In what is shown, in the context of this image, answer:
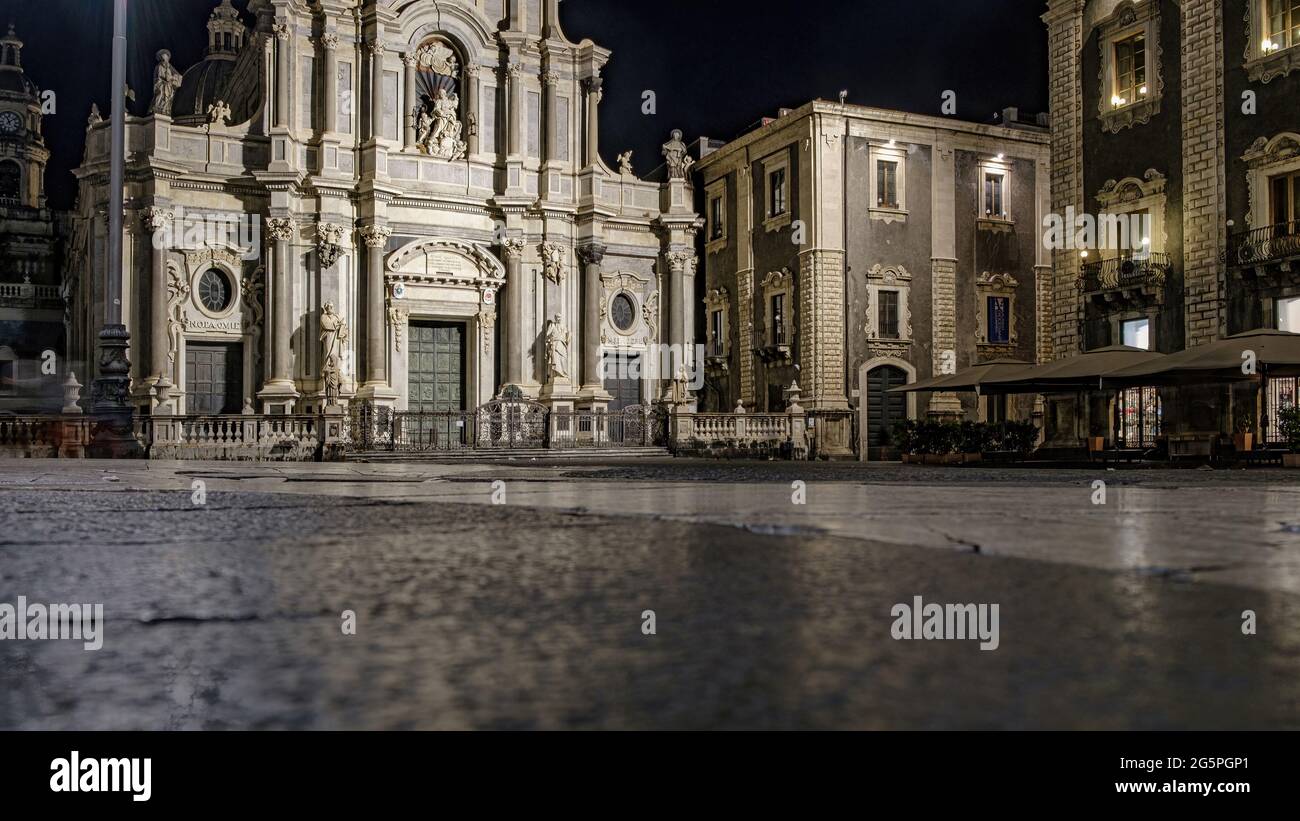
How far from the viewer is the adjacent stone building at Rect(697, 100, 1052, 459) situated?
3266cm

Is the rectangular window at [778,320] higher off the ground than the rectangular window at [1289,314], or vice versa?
the rectangular window at [778,320]

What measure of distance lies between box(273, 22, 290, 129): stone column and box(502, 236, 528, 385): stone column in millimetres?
7120

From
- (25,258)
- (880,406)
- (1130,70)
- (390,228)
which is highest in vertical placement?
(25,258)

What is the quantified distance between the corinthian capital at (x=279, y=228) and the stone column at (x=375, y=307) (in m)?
2.02

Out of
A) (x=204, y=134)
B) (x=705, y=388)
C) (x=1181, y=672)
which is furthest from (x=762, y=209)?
(x=1181, y=672)

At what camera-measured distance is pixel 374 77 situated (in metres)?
31.5

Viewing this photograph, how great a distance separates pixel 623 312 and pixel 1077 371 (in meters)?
18.2

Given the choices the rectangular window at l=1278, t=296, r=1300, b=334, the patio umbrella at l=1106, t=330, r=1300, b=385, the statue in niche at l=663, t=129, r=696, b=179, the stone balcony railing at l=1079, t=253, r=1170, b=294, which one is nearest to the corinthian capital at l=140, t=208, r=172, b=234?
the statue in niche at l=663, t=129, r=696, b=179

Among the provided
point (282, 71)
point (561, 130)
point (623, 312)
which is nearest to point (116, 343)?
point (282, 71)

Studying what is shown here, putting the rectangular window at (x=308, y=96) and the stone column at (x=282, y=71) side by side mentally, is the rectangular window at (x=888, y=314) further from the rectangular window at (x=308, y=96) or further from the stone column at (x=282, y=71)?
the stone column at (x=282, y=71)

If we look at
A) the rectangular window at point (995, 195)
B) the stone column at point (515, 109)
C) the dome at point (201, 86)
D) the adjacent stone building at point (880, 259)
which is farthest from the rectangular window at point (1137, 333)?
the dome at point (201, 86)

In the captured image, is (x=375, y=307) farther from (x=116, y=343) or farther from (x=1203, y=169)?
(x=1203, y=169)

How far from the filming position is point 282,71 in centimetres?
3055

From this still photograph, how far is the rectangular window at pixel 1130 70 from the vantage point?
2536 cm
